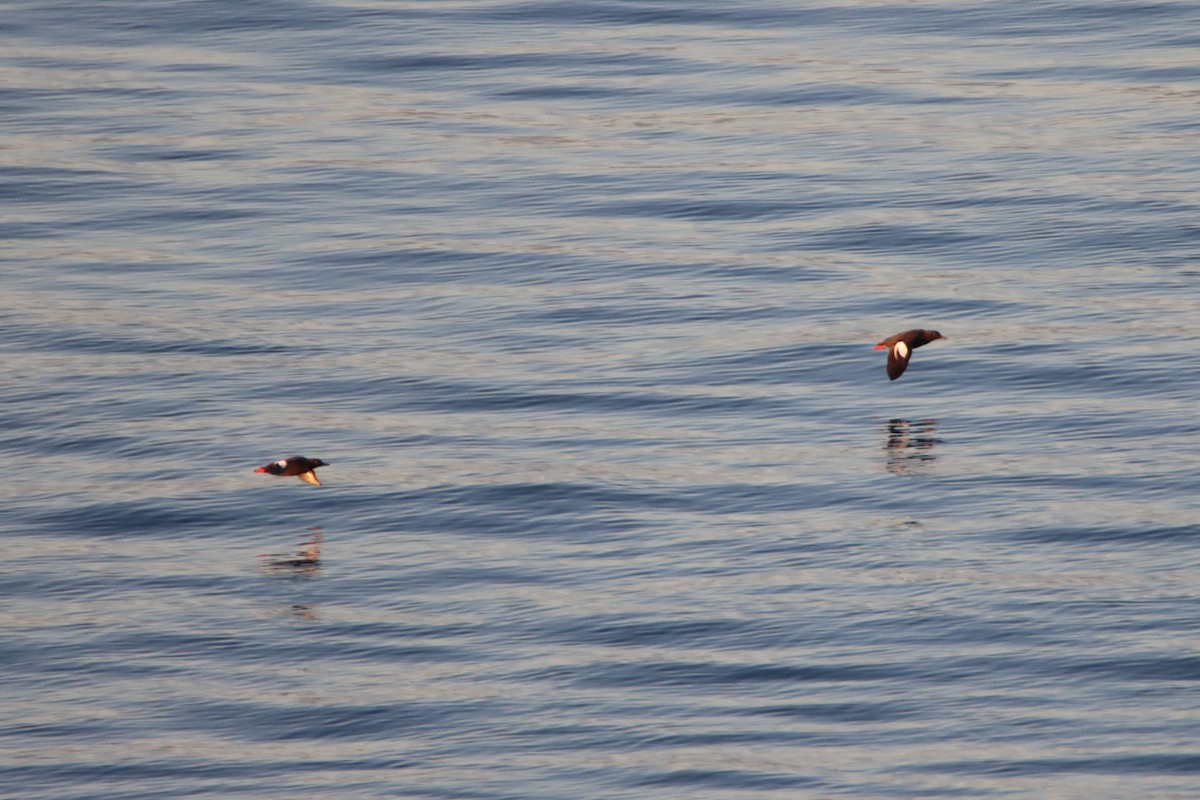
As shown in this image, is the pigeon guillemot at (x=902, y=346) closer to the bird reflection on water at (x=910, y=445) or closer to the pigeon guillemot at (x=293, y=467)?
the bird reflection on water at (x=910, y=445)

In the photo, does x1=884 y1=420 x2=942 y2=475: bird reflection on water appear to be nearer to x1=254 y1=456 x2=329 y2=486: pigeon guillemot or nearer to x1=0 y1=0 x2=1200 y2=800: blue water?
x1=0 y1=0 x2=1200 y2=800: blue water

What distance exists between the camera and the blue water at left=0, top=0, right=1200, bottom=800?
2370cm

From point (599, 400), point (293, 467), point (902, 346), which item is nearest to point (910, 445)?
point (902, 346)

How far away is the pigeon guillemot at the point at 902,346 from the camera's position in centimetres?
3195

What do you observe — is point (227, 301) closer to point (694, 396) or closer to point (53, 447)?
point (53, 447)

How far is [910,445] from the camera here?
105 feet

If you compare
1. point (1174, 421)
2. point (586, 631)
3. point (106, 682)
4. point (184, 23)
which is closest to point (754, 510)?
point (586, 631)

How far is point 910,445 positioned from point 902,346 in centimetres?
148

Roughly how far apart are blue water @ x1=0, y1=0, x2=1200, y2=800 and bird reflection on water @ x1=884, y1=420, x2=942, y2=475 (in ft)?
0.30

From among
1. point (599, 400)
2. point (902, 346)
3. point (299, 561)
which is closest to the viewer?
point (299, 561)

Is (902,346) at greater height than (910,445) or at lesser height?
greater

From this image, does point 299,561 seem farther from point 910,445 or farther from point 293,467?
point 910,445

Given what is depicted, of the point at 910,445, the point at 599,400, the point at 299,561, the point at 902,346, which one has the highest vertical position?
the point at 902,346

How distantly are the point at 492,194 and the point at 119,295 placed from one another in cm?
890
